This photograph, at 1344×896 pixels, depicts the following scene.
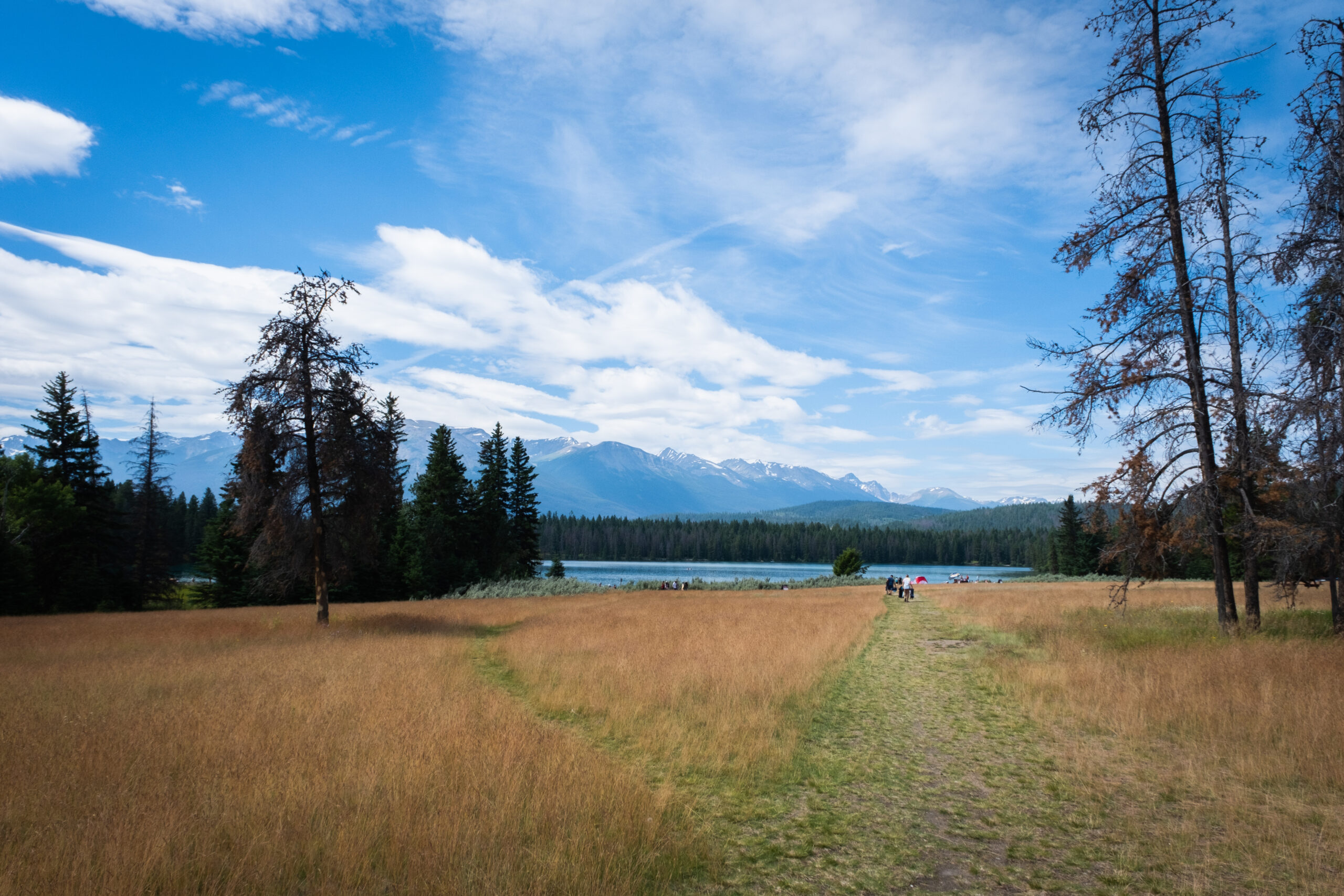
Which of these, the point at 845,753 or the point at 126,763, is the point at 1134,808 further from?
the point at 126,763

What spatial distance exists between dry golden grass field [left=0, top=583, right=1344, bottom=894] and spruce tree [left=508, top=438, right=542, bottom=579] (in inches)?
1495

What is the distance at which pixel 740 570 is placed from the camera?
13462 cm

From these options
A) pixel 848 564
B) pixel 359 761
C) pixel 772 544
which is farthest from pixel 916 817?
pixel 772 544

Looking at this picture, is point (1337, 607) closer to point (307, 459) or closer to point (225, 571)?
point (307, 459)

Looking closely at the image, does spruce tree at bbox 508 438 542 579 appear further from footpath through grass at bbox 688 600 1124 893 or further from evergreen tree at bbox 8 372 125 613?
footpath through grass at bbox 688 600 1124 893

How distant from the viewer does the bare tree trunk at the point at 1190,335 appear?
1290 centimetres

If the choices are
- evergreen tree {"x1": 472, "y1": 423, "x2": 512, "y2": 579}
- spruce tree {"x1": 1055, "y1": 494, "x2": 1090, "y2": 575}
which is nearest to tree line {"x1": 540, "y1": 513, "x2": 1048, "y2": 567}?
spruce tree {"x1": 1055, "y1": 494, "x2": 1090, "y2": 575}

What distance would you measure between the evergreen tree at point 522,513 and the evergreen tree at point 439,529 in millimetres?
5595

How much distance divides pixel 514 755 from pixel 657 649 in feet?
27.0

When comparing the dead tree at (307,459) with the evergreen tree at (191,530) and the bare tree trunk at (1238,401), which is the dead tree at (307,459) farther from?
the evergreen tree at (191,530)

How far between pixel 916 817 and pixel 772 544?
176m

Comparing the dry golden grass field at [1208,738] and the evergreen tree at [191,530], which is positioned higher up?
the evergreen tree at [191,530]

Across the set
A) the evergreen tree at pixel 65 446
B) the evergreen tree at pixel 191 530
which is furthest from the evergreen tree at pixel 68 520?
the evergreen tree at pixel 191 530

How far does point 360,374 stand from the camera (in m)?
19.5
